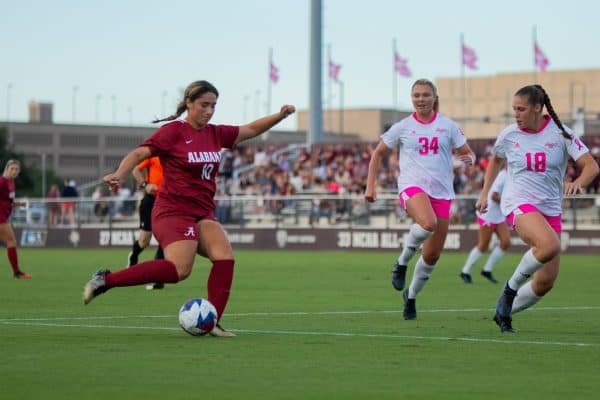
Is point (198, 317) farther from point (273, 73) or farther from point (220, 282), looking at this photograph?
point (273, 73)

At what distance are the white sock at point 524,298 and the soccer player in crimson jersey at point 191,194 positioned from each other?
2782 mm

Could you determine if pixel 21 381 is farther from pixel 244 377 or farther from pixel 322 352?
pixel 322 352

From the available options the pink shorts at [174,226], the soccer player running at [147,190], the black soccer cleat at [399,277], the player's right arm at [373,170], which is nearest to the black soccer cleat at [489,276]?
the soccer player running at [147,190]

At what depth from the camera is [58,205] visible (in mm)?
46031

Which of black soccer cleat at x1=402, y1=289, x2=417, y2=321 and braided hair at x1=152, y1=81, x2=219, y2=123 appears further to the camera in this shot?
black soccer cleat at x1=402, y1=289, x2=417, y2=321

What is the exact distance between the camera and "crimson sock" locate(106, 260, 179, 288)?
39.1 feet

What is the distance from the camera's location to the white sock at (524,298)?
42.6ft

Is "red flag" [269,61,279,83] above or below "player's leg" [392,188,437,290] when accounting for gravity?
above

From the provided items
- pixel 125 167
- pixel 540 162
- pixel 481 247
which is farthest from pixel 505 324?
pixel 481 247

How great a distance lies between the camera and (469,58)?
8112 cm

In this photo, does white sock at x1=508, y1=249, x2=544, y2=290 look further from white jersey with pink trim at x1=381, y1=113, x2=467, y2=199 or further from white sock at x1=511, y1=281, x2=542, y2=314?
white jersey with pink trim at x1=381, y1=113, x2=467, y2=199

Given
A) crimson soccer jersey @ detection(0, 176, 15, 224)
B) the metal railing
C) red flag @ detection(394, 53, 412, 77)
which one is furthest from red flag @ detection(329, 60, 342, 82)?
crimson soccer jersey @ detection(0, 176, 15, 224)

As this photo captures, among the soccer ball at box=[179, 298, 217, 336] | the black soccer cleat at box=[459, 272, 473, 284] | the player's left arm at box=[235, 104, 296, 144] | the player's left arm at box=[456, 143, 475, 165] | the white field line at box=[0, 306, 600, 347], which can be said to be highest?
the player's left arm at box=[235, 104, 296, 144]

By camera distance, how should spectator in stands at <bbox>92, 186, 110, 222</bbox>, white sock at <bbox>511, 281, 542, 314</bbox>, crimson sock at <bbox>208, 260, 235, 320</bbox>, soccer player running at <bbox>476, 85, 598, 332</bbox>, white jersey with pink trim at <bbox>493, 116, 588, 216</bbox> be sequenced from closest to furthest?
1. crimson sock at <bbox>208, 260, 235, 320</bbox>
2. soccer player running at <bbox>476, 85, 598, 332</bbox>
3. white jersey with pink trim at <bbox>493, 116, 588, 216</bbox>
4. white sock at <bbox>511, 281, 542, 314</bbox>
5. spectator in stands at <bbox>92, 186, 110, 222</bbox>
